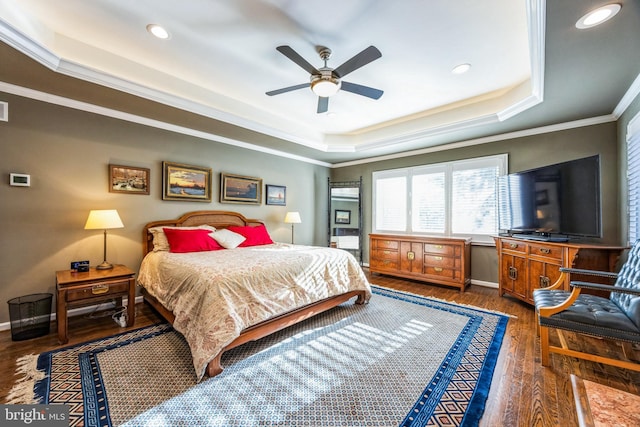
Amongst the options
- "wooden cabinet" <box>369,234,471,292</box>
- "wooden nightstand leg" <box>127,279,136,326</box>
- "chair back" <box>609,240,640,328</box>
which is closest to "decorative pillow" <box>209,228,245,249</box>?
"wooden nightstand leg" <box>127,279,136,326</box>

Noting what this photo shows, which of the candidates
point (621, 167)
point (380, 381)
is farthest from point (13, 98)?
point (621, 167)

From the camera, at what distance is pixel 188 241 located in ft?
11.7

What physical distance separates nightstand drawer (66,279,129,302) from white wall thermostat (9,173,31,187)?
1.40 metres

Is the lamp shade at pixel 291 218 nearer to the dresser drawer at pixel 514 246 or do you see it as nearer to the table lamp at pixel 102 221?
the table lamp at pixel 102 221

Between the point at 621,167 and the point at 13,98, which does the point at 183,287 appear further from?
the point at 621,167

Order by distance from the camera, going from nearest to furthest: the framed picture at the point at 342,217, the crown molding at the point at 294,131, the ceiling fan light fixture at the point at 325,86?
the crown molding at the point at 294,131, the ceiling fan light fixture at the point at 325,86, the framed picture at the point at 342,217

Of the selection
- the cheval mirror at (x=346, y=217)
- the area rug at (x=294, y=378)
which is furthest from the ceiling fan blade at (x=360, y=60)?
the cheval mirror at (x=346, y=217)

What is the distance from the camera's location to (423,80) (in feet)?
10.9

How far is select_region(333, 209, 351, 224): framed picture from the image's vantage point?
20.8 ft

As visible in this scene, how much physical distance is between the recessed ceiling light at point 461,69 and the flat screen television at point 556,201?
1647 mm

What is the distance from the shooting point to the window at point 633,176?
9.07ft

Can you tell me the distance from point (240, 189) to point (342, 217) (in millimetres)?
2589

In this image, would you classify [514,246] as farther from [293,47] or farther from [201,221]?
[201,221]

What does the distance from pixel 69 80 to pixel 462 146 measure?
5.62 meters
